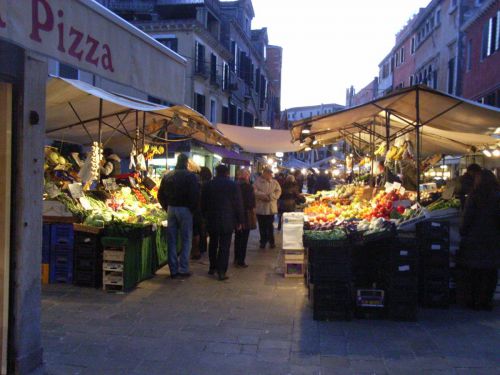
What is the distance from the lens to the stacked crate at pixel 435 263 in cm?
620

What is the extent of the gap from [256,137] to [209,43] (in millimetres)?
14685

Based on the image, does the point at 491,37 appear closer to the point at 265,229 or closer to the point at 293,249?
the point at 265,229

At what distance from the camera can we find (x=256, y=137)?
15.9m

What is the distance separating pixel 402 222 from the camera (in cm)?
656

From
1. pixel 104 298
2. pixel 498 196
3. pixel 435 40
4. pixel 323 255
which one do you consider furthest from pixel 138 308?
pixel 435 40

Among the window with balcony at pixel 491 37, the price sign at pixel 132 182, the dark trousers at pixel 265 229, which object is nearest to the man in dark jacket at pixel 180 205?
the price sign at pixel 132 182

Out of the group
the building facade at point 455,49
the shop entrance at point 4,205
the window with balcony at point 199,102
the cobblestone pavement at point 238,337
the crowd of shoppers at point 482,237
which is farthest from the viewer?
the window with balcony at point 199,102

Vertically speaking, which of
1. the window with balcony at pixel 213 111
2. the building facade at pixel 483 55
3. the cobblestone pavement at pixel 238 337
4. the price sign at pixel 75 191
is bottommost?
the cobblestone pavement at pixel 238 337

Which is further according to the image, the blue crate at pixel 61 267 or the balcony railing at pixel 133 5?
the balcony railing at pixel 133 5

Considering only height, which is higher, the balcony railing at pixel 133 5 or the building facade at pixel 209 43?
the balcony railing at pixel 133 5

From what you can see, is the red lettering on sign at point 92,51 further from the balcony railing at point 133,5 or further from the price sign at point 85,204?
the balcony railing at point 133,5

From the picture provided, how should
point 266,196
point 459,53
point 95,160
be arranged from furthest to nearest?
1. point 459,53
2. point 266,196
3. point 95,160

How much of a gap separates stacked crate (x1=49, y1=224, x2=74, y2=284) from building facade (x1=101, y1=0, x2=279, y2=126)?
20.1m

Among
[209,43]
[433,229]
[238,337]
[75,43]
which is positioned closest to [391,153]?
[433,229]
